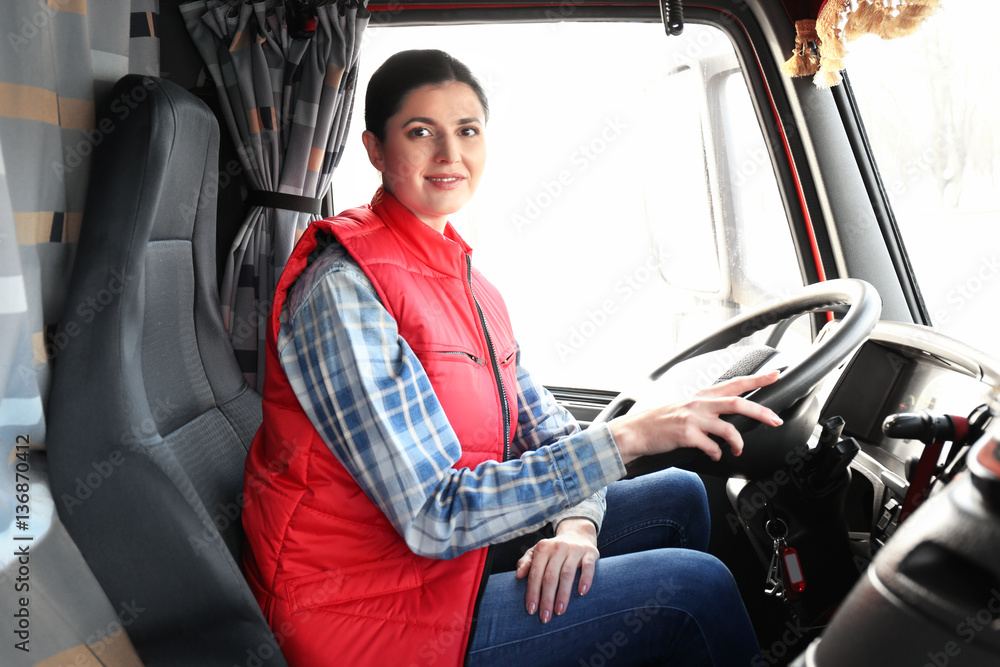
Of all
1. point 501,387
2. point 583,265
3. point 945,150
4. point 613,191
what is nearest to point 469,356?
point 501,387

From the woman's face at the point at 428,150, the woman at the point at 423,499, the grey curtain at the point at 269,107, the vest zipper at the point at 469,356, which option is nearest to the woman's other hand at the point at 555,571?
the woman at the point at 423,499

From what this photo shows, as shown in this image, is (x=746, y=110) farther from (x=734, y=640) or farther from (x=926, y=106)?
(x=734, y=640)

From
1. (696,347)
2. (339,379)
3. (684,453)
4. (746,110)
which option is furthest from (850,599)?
(746,110)

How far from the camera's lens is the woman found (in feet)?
3.33

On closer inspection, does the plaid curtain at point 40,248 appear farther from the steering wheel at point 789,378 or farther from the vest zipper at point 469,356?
the steering wheel at point 789,378

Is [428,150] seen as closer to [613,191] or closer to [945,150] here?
[945,150]

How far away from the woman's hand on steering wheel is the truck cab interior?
0.19ft

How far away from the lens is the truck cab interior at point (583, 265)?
960 mm

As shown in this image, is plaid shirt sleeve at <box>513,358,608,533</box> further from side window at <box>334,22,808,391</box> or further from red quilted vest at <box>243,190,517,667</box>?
side window at <box>334,22,808,391</box>

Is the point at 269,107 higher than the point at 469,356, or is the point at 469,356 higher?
the point at 269,107

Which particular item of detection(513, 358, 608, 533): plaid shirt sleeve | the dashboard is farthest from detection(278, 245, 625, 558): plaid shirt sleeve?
the dashboard

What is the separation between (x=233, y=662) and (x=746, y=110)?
167 cm

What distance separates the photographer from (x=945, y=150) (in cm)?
158

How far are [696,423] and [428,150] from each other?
67 cm
